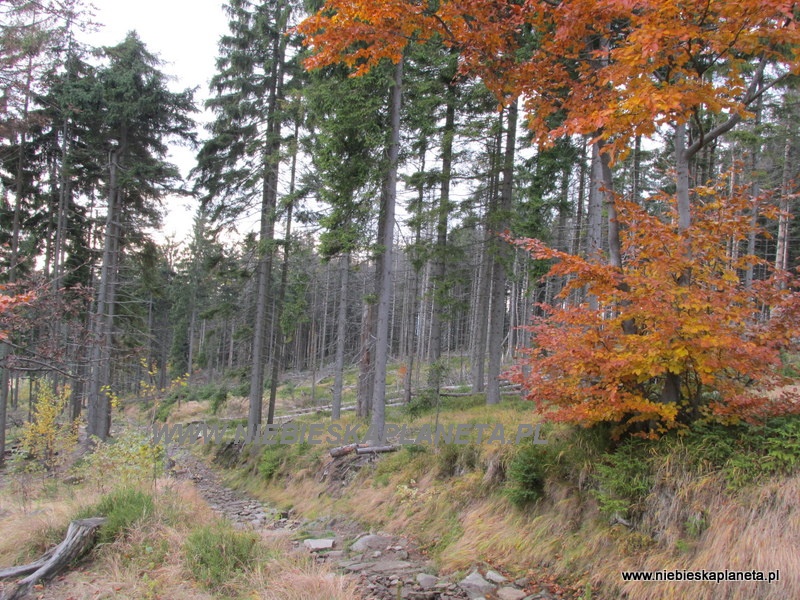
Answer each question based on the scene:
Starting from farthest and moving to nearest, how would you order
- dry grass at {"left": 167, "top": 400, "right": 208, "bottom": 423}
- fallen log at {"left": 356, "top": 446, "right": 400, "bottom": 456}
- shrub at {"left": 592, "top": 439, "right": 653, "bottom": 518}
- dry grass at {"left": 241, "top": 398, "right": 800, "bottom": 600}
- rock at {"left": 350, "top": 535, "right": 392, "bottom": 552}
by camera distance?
1. dry grass at {"left": 167, "top": 400, "right": 208, "bottom": 423}
2. fallen log at {"left": 356, "top": 446, "right": 400, "bottom": 456}
3. rock at {"left": 350, "top": 535, "right": 392, "bottom": 552}
4. shrub at {"left": 592, "top": 439, "right": 653, "bottom": 518}
5. dry grass at {"left": 241, "top": 398, "right": 800, "bottom": 600}

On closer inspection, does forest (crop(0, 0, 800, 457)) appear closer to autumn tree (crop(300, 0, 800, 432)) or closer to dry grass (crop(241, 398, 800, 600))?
autumn tree (crop(300, 0, 800, 432))

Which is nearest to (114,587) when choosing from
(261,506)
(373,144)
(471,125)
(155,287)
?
(261,506)

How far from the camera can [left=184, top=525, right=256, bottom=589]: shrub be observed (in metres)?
4.56

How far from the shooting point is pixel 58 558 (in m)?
5.00

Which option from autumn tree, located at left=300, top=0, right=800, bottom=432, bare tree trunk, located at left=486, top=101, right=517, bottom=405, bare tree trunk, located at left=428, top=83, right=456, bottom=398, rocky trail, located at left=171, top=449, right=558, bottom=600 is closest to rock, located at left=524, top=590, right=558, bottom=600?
rocky trail, located at left=171, top=449, right=558, bottom=600

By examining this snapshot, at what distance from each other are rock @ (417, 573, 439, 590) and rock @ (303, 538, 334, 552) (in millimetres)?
1848

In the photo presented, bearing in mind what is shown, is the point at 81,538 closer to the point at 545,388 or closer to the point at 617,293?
the point at 545,388

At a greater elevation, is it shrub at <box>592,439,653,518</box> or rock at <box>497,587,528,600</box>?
shrub at <box>592,439,653,518</box>

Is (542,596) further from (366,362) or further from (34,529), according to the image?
(366,362)

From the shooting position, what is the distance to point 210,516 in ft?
20.7

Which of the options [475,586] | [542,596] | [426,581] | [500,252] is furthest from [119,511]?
[500,252]

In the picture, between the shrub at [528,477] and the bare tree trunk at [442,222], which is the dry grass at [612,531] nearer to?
the shrub at [528,477]

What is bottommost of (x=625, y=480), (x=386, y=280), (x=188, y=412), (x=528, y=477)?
(x=188, y=412)

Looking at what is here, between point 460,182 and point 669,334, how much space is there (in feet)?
32.0
